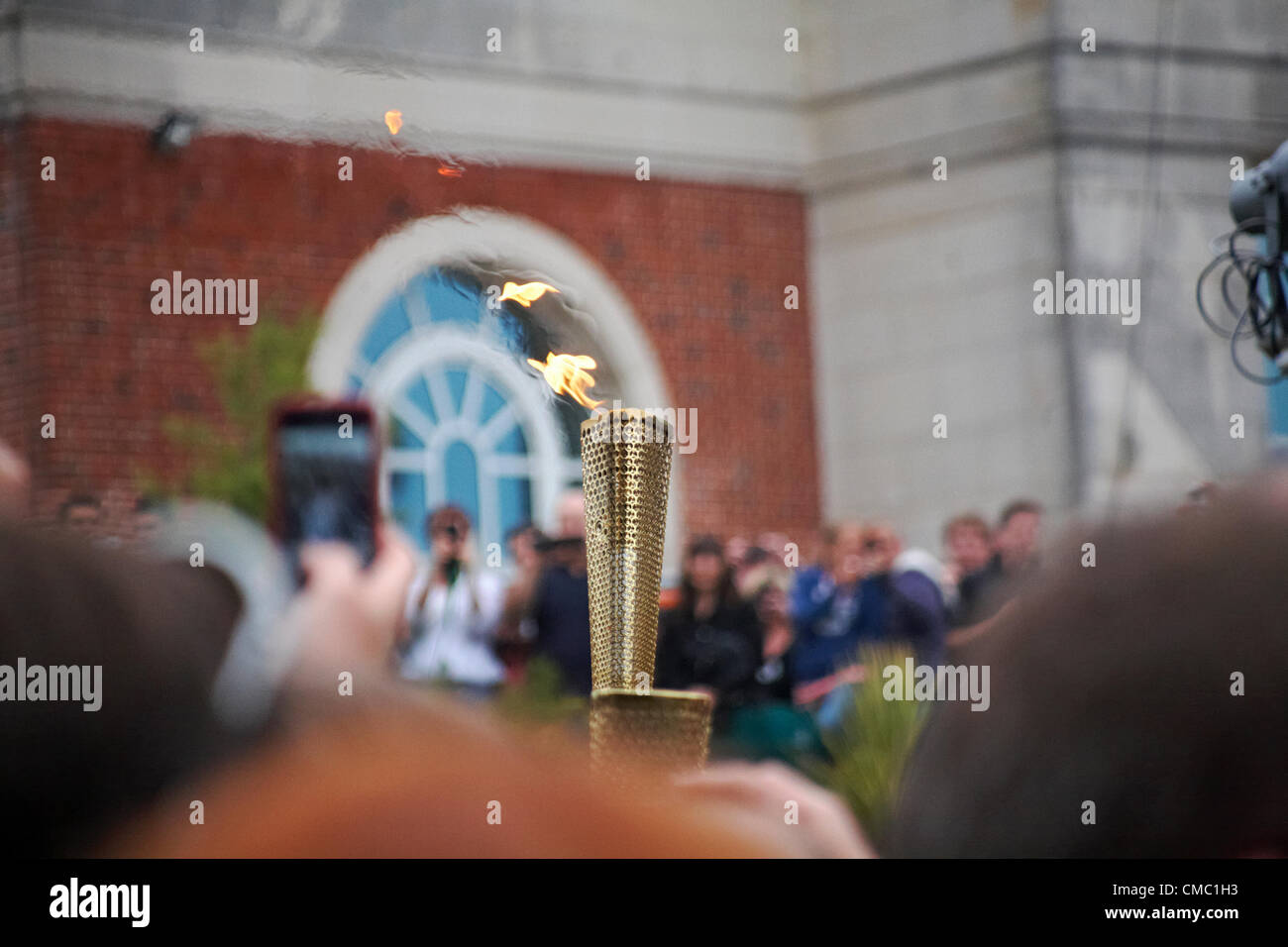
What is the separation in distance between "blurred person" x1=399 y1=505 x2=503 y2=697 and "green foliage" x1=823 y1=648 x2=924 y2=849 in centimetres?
95

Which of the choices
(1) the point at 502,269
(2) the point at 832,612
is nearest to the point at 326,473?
(2) the point at 832,612

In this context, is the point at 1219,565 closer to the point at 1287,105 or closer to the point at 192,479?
the point at 192,479

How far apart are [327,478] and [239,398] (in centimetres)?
111

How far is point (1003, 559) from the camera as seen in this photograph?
20.9 ft

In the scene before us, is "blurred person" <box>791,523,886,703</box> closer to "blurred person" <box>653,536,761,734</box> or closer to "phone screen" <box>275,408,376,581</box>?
"blurred person" <box>653,536,761,734</box>

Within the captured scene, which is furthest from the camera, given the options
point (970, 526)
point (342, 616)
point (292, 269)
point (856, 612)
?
point (292, 269)

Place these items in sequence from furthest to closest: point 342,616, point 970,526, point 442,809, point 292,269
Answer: point 292,269, point 970,526, point 342,616, point 442,809

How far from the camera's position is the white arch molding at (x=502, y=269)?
8398 mm

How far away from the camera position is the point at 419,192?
28.6ft

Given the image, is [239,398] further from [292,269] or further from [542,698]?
[542,698]
